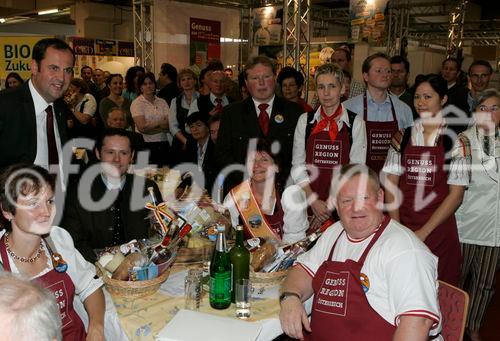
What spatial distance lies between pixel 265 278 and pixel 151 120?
3761 mm

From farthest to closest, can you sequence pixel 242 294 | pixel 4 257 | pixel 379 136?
pixel 379 136
pixel 242 294
pixel 4 257

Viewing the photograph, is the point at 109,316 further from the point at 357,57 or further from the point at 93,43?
the point at 93,43

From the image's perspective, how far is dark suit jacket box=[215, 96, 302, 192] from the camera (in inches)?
131

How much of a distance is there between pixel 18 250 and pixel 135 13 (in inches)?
300

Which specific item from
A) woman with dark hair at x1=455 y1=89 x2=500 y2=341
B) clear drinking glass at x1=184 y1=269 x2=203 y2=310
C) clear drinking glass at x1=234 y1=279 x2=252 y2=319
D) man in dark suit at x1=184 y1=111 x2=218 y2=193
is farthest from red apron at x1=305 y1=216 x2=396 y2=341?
man in dark suit at x1=184 y1=111 x2=218 y2=193

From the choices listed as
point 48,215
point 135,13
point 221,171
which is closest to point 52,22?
point 135,13

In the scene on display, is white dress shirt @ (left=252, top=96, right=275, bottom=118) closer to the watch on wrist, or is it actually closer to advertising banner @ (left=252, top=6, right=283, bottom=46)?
the watch on wrist

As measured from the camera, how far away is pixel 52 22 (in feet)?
59.9

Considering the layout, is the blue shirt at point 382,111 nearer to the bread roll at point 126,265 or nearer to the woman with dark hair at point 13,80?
the bread roll at point 126,265

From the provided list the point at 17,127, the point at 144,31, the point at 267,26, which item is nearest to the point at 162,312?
the point at 17,127

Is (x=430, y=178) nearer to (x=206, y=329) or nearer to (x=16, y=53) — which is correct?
(x=206, y=329)

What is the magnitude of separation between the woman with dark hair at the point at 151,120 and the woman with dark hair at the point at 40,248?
346cm

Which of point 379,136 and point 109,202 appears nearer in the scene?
point 109,202

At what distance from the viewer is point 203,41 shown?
9.38 m
